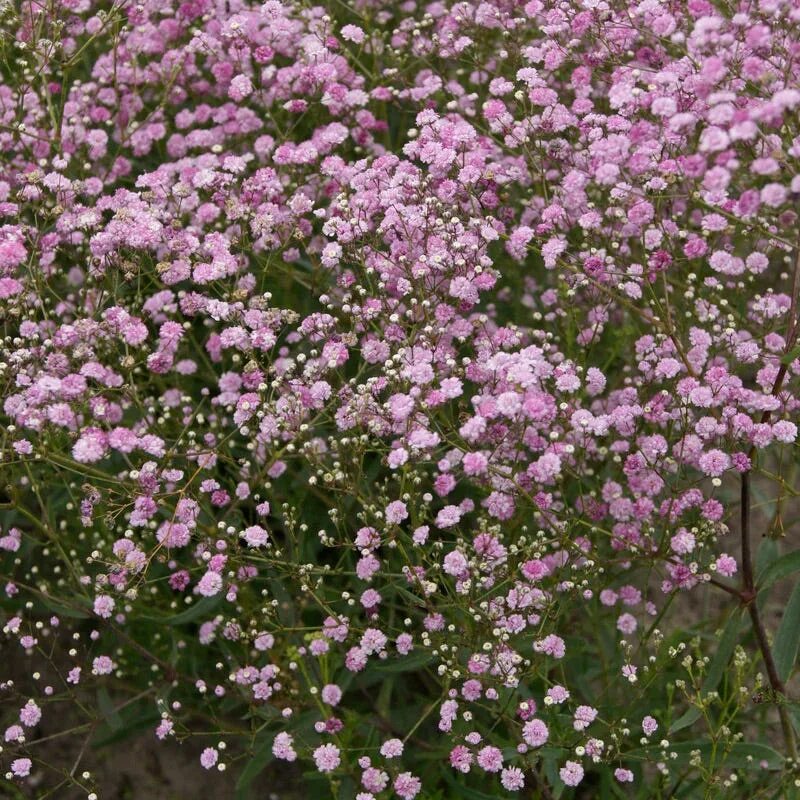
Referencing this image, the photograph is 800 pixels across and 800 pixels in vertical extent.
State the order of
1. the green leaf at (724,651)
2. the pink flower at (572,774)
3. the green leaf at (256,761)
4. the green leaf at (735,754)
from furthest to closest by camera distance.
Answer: the green leaf at (256,761)
the green leaf at (724,651)
the green leaf at (735,754)
the pink flower at (572,774)

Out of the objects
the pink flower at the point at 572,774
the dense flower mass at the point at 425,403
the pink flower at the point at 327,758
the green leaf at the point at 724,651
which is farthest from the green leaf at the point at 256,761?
the green leaf at the point at 724,651

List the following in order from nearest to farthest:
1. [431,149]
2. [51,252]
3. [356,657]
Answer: [356,657]
[431,149]
[51,252]

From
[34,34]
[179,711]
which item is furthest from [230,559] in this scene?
[34,34]

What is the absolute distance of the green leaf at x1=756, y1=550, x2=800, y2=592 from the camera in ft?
11.6

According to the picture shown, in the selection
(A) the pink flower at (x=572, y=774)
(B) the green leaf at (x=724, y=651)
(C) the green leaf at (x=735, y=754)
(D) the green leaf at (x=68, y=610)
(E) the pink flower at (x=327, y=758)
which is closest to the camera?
(A) the pink flower at (x=572, y=774)

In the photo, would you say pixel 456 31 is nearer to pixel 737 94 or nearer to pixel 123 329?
pixel 737 94

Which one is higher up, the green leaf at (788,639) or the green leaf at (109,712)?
the green leaf at (788,639)

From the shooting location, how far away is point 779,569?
11.7 feet

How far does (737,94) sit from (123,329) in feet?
7.97

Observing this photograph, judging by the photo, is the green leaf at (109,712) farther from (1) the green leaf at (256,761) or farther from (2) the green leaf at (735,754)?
(2) the green leaf at (735,754)

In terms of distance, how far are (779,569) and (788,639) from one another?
259 millimetres

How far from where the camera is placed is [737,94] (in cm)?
359

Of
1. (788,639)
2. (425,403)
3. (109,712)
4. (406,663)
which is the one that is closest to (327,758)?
(406,663)

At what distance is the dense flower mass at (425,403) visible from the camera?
3484 mm
